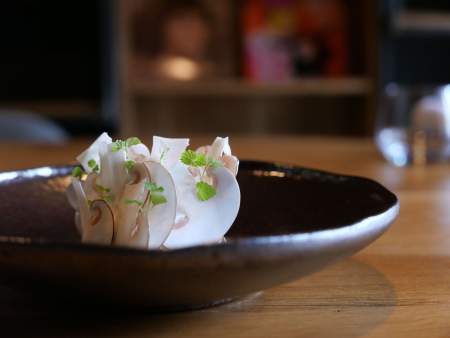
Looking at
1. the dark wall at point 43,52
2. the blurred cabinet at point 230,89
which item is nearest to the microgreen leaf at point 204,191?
the blurred cabinet at point 230,89

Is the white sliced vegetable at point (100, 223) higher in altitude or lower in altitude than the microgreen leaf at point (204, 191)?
lower

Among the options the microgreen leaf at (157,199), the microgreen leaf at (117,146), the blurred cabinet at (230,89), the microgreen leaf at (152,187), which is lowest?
the blurred cabinet at (230,89)

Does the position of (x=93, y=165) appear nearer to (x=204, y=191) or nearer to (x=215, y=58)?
(x=204, y=191)

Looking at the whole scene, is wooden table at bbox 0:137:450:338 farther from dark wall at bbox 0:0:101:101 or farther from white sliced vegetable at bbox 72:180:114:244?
dark wall at bbox 0:0:101:101

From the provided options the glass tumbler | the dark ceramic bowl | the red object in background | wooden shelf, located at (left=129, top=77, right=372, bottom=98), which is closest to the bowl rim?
the dark ceramic bowl

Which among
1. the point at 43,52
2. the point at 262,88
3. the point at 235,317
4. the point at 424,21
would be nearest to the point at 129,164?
the point at 235,317

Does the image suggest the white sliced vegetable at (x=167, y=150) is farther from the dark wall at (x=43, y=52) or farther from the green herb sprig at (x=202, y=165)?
the dark wall at (x=43, y=52)
